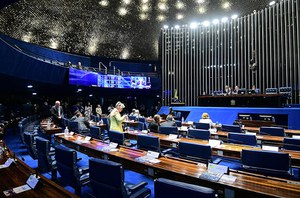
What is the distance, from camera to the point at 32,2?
1110cm

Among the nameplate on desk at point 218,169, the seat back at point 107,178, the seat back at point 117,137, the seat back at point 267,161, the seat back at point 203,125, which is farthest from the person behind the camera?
the seat back at point 203,125

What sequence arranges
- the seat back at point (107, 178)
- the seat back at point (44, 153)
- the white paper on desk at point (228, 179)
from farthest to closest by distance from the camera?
the seat back at point (44, 153)
the white paper on desk at point (228, 179)
the seat back at point (107, 178)

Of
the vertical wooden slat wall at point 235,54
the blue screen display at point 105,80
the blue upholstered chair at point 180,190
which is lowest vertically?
the blue upholstered chair at point 180,190

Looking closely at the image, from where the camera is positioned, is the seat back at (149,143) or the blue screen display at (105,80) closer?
the seat back at (149,143)

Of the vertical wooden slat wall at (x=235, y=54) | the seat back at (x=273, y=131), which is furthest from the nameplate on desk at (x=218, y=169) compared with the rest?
the vertical wooden slat wall at (x=235, y=54)

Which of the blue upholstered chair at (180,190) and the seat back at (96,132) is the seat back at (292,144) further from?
the seat back at (96,132)

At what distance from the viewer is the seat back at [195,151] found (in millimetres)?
3016

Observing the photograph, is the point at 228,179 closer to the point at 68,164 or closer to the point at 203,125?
the point at 68,164

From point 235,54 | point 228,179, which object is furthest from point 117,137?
point 235,54

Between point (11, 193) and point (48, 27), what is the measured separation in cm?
1459

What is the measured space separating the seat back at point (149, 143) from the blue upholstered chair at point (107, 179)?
153 centimetres

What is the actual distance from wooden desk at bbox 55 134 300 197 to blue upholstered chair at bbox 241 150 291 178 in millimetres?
642

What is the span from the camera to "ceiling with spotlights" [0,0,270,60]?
11.6 m

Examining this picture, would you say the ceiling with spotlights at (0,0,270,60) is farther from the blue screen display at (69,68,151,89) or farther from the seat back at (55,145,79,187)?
the seat back at (55,145,79,187)
